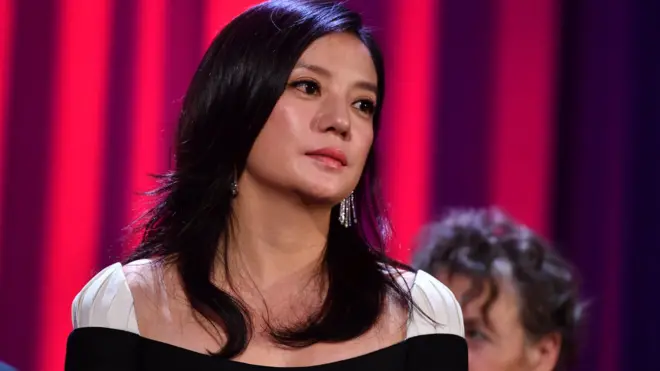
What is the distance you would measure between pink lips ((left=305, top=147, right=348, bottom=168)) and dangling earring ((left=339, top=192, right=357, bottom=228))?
11cm

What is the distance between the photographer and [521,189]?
96.8 inches

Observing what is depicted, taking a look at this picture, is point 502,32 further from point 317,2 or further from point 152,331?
point 152,331

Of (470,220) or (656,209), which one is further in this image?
(656,209)

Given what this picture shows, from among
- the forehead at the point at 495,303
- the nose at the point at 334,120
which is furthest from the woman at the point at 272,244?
the forehead at the point at 495,303

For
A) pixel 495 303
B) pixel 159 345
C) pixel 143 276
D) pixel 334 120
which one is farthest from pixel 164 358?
pixel 495 303

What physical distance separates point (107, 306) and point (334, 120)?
342 millimetres

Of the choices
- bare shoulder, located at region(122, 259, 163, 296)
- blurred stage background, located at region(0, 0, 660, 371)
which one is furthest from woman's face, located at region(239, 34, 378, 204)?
blurred stage background, located at region(0, 0, 660, 371)

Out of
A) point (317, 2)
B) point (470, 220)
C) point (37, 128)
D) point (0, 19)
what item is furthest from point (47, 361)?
point (317, 2)

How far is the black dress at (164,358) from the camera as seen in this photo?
121cm

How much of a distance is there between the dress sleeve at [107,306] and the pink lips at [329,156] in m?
0.27

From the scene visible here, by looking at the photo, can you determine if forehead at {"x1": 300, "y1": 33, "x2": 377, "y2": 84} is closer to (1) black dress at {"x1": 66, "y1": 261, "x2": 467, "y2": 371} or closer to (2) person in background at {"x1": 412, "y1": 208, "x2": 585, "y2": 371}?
(1) black dress at {"x1": 66, "y1": 261, "x2": 467, "y2": 371}

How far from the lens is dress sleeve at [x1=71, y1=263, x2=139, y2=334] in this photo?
1235 millimetres

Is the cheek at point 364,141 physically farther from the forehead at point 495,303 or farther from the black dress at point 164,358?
the forehead at point 495,303

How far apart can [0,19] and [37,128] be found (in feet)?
0.71
